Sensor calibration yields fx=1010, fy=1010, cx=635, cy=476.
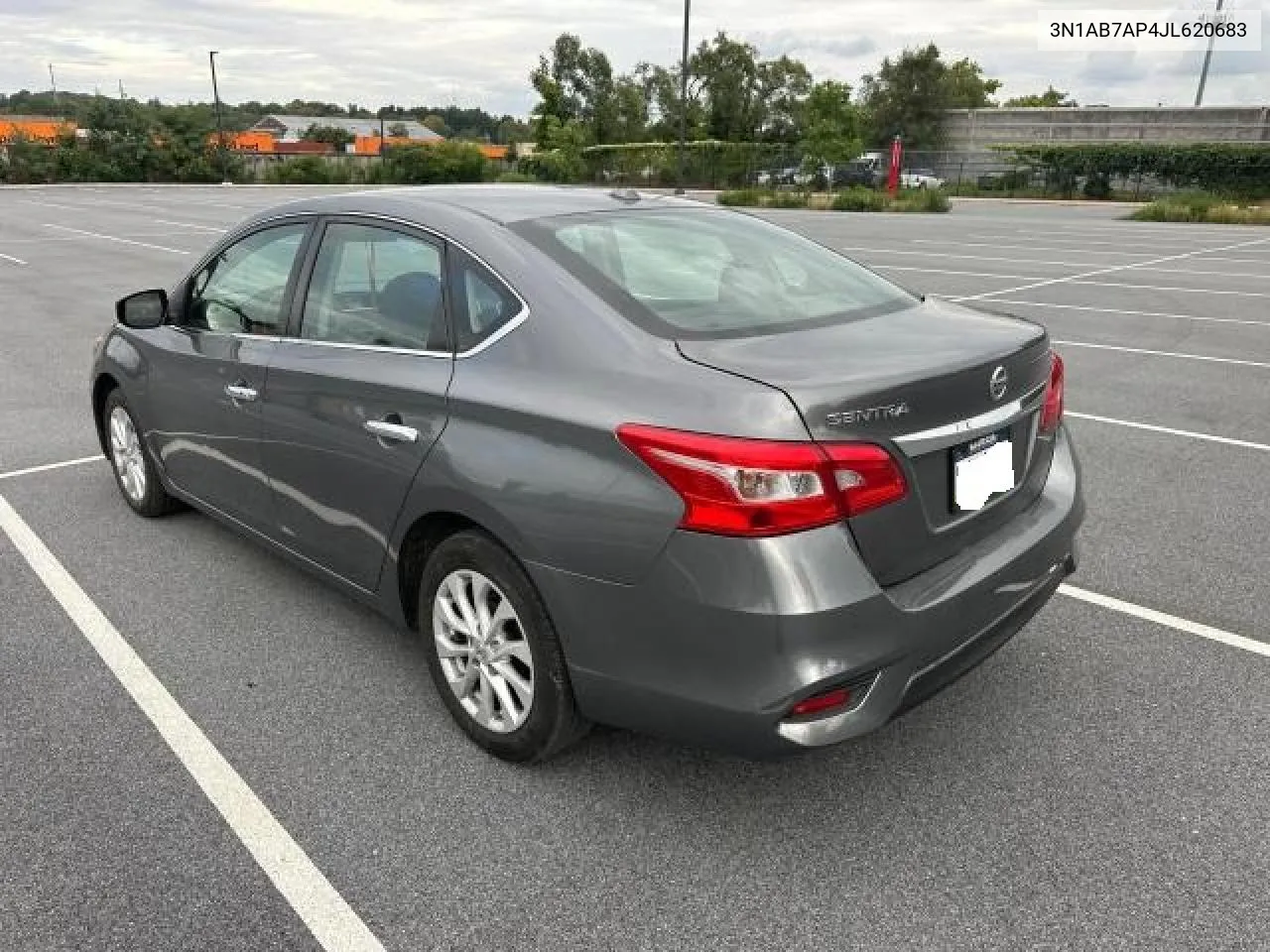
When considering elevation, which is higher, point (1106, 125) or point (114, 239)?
point (1106, 125)

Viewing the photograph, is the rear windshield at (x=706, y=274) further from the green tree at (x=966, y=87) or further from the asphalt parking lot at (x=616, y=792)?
the green tree at (x=966, y=87)

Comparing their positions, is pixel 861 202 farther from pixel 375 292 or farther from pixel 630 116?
pixel 630 116

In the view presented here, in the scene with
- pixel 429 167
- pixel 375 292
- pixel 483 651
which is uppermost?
pixel 375 292

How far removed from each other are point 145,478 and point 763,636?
358cm

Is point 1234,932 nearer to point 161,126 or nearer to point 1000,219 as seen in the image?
point 1000,219

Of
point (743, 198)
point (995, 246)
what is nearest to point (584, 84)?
point (743, 198)

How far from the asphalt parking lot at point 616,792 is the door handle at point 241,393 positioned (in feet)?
2.74

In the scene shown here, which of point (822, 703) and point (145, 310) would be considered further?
point (145, 310)

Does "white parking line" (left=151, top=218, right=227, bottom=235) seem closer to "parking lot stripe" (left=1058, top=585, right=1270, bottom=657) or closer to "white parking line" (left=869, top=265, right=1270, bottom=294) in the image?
"white parking line" (left=869, top=265, right=1270, bottom=294)

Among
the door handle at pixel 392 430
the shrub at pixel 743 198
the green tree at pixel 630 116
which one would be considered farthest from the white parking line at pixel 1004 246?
the green tree at pixel 630 116

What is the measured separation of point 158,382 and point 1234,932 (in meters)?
4.18

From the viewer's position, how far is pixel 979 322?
297cm

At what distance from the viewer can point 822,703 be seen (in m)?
2.31

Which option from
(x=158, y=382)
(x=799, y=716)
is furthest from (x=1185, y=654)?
(x=158, y=382)
